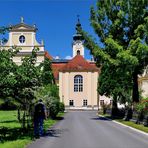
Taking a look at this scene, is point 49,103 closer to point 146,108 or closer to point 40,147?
point 146,108

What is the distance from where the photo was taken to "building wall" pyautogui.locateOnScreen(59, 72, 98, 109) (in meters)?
103

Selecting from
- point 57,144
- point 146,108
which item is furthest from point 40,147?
point 146,108

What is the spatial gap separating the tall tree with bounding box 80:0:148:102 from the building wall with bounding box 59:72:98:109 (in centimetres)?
5812

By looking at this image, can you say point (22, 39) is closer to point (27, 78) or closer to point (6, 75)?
point (27, 78)

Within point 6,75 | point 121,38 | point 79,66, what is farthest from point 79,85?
point 6,75

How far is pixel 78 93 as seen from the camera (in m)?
104

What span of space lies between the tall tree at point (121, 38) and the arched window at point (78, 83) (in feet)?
194

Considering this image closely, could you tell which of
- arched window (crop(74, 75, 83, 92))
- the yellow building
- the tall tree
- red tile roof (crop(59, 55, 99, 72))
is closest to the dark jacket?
the tall tree

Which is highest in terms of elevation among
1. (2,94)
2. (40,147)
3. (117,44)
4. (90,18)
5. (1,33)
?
(90,18)

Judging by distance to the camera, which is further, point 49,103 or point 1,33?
point 49,103

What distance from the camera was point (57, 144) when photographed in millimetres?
17234

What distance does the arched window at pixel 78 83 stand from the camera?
10400cm

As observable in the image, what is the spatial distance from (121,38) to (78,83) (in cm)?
6209

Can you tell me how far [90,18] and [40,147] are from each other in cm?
3000
